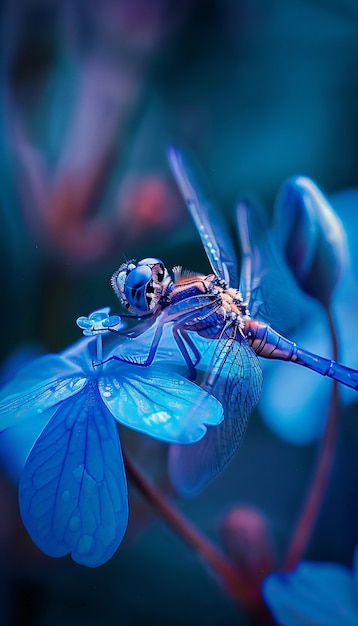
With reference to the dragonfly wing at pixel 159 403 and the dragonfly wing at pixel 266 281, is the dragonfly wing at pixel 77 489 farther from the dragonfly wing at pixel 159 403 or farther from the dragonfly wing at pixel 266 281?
the dragonfly wing at pixel 266 281

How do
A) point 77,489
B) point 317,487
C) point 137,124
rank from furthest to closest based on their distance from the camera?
point 137,124 → point 317,487 → point 77,489

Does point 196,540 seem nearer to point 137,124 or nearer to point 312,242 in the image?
point 312,242

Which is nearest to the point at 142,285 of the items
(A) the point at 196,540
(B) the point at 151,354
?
(B) the point at 151,354

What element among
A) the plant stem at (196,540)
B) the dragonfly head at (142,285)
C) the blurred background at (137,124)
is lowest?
the plant stem at (196,540)

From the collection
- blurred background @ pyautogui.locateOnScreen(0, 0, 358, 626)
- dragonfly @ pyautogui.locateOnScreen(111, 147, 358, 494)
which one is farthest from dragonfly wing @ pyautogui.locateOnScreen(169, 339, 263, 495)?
blurred background @ pyautogui.locateOnScreen(0, 0, 358, 626)

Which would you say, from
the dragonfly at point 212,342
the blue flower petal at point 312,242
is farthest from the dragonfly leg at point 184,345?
the blue flower petal at point 312,242

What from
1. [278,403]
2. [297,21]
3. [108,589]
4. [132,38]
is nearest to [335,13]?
[297,21]
